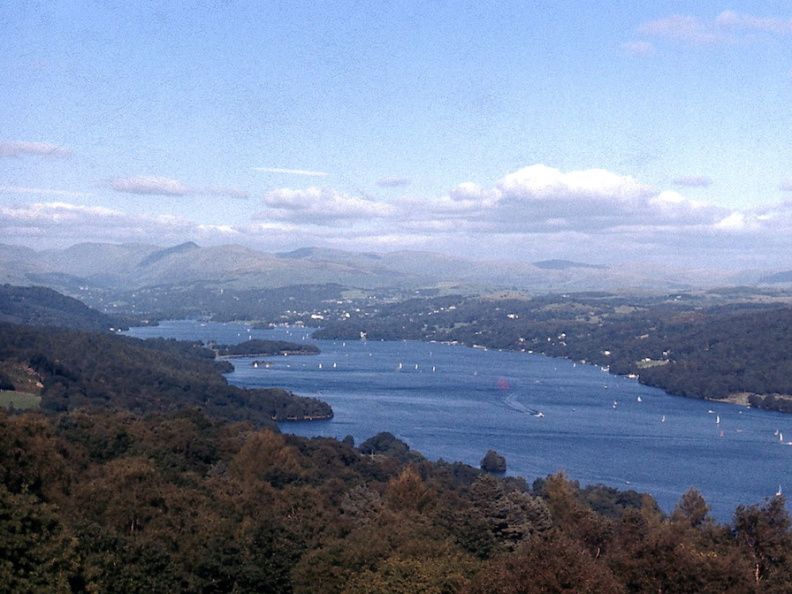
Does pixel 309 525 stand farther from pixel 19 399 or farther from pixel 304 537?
pixel 19 399

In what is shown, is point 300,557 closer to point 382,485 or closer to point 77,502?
point 77,502

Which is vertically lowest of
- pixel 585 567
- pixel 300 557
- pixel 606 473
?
pixel 606 473

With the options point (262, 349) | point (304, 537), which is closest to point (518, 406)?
point (262, 349)

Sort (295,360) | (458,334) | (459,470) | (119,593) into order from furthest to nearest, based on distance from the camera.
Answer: (458,334) < (295,360) < (459,470) < (119,593)

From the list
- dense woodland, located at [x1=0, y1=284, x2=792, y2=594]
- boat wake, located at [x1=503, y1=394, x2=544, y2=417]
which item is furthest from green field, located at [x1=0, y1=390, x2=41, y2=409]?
boat wake, located at [x1=503, y1=394, x2=544, y2=417]

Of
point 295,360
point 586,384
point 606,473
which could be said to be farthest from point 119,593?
point 295,360

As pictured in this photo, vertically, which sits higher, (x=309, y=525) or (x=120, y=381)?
(x=309, y=525)

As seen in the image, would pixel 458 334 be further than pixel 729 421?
Yes
